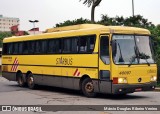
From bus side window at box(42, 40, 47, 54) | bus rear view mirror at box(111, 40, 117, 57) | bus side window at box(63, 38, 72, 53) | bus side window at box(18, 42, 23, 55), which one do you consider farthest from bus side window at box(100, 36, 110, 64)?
bus side window at box(18, 42, 23, 55)

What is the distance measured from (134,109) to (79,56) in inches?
217

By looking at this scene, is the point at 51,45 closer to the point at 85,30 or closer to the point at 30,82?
the point at 85,30

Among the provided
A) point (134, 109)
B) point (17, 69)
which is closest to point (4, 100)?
point (134, 109)

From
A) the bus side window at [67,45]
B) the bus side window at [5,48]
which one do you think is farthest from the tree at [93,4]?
the bus side window at [67,45]

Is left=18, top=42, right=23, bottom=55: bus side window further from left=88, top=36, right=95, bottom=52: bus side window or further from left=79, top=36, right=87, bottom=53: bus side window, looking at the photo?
left=88, top=36, right=95, bottom=52: bus side window

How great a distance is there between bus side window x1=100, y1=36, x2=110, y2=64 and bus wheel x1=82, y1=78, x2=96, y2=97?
4.36ft

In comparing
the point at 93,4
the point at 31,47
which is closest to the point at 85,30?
the point at 31,47

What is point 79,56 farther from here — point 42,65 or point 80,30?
point 42,65

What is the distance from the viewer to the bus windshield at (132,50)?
55.1 feet

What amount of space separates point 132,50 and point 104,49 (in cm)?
110

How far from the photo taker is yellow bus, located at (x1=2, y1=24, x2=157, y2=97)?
1669 centimetres

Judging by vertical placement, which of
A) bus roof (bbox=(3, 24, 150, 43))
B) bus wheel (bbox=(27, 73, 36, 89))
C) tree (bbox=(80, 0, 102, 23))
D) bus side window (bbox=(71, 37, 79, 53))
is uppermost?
tree (bbox=(80, 0, 102, 23))

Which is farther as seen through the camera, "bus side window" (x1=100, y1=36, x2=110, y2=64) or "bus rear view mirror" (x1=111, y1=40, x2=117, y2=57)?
"bus side window" (x1=100, y1=36, x2=110, y2=64)

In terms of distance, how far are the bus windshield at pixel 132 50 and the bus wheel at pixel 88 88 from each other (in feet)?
5.98
